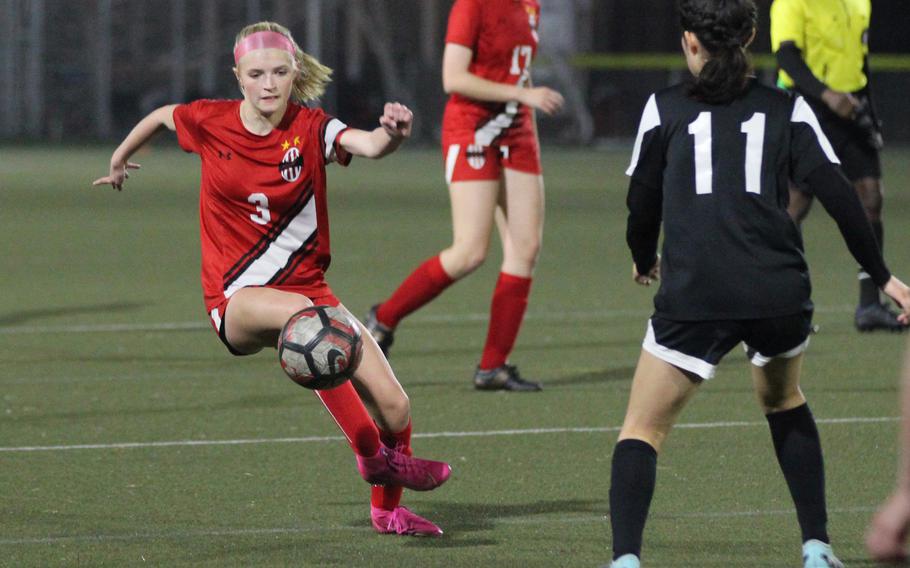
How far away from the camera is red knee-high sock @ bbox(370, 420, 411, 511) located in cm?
538

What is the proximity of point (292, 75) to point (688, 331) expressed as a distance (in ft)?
5.51

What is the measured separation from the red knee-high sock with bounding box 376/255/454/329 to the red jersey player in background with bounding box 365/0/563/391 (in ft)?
0.55

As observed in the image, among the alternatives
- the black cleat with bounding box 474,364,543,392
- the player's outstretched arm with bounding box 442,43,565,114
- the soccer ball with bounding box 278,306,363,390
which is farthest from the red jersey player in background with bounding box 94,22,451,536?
the black cleat with bounding box 474,364,543,392

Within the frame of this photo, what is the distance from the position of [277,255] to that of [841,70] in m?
5.16

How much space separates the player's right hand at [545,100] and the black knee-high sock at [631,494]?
8.46ft

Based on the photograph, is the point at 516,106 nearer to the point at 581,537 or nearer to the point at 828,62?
the point at 828,62

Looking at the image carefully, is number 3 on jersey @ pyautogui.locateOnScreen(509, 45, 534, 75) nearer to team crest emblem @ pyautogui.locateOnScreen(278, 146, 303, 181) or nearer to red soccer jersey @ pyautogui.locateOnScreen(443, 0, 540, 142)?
red soccer jersey @ pyautogui.locateOnScreen(443, 0, 540, 142)

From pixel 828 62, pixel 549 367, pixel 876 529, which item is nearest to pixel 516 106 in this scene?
pixel 549 367

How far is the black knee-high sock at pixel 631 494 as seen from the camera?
4.40 m

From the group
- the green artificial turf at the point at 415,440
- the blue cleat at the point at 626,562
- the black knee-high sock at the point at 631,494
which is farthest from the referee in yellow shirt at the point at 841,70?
the blue cleat at the point at 626,562

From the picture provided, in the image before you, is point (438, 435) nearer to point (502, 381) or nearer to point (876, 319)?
point (502, 381)

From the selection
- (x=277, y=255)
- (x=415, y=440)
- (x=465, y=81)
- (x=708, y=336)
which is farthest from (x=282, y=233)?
(x=465, y=81)

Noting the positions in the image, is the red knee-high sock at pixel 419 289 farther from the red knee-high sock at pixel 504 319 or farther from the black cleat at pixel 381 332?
the red knee-high sock at pixel 504 319

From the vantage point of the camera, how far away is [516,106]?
8.16 meters
